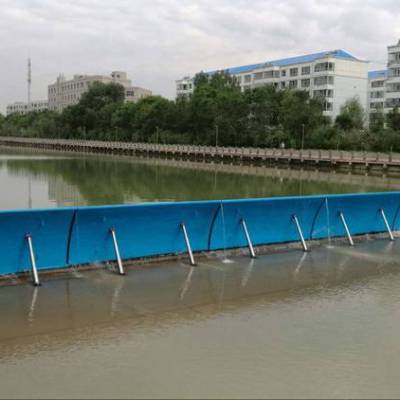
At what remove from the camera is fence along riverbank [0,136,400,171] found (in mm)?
53062

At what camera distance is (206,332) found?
577 cm

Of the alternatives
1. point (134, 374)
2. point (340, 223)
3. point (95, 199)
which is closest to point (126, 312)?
point (134, 374)

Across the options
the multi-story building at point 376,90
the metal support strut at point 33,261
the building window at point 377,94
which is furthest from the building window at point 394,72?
the metal support strut at point 33,261

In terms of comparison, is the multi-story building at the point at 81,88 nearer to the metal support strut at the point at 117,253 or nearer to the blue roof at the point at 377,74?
the blue roof at the point at 377,74

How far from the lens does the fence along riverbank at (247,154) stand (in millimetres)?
53062

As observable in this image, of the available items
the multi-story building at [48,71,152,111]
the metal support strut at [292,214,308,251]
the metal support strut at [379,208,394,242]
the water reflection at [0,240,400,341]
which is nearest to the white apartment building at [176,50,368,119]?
the multi-story building at [48,71,152,111]

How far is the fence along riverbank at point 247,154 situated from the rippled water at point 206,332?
45.7 meters

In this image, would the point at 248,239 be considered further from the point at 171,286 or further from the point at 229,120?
the point at 229,120

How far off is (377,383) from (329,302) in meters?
2.34

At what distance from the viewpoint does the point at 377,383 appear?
471 centimetres

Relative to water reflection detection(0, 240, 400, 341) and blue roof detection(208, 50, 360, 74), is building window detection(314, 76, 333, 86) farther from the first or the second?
water reflection detection(0, 240, 400, 341)

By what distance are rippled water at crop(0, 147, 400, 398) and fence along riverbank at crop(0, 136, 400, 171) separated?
150ft

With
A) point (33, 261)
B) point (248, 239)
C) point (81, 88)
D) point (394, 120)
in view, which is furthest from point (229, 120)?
point (81, 88)

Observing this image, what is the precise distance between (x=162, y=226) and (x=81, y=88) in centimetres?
17928
